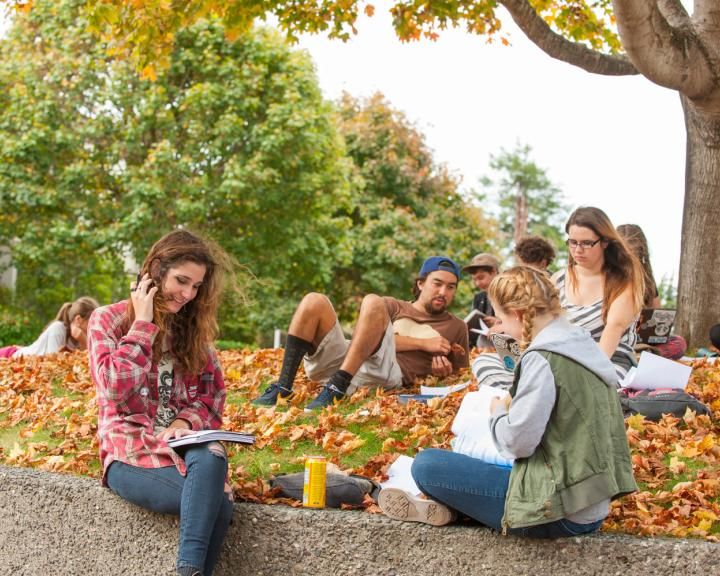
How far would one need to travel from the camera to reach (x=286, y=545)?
181 inches

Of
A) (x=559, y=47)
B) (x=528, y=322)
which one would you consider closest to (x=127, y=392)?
(x=528, y=322)

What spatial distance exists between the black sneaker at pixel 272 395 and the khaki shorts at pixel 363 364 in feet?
1.02

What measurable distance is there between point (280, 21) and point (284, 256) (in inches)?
498

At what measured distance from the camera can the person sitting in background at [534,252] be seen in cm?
829

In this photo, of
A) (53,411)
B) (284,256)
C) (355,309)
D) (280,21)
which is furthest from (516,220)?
(53,411)

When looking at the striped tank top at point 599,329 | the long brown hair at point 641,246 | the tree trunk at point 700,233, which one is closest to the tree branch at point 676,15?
the tree trunk at point 700,233

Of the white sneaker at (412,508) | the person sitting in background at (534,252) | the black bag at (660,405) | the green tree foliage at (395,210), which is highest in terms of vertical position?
the green tree foliage at (395,210)

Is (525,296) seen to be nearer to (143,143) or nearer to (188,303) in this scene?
(188,303)

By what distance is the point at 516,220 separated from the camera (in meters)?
70.0

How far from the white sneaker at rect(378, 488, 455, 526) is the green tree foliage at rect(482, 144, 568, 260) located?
66.0 metres

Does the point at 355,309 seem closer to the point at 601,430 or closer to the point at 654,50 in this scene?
the point at 654,50

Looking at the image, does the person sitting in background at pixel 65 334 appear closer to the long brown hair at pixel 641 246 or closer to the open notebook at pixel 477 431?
the long brown hair at pixel 641 246

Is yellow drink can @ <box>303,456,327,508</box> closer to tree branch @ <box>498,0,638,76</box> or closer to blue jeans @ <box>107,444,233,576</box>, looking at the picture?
blue jeans @ <box>107,444,233,576</box>

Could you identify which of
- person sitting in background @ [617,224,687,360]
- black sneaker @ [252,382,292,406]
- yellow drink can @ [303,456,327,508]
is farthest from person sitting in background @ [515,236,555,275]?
yellow drink can @ [303,456,327,508]
